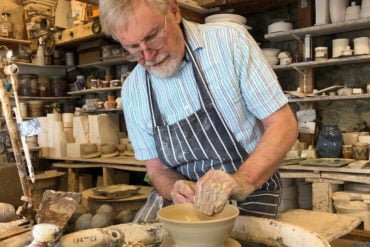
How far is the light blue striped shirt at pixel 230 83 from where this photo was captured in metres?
1.33

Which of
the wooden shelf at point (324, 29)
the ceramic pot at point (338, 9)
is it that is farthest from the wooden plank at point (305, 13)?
the ceramic pot at point (338, 9)

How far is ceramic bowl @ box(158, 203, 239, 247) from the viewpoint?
98 cm

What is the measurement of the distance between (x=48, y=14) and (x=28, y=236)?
4.47 metres

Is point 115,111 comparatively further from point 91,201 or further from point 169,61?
point 169,61

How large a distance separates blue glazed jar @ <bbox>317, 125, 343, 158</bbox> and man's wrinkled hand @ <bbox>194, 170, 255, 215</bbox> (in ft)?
7.10

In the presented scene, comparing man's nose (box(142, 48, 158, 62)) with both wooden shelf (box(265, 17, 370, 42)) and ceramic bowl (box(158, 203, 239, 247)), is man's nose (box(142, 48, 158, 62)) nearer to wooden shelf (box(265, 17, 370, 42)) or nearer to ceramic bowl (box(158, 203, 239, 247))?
ceramic bowl (box(158, 203, 239, 247))

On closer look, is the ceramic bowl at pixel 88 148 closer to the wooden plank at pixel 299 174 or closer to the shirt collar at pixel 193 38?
the wooden plank at pixel 299 174

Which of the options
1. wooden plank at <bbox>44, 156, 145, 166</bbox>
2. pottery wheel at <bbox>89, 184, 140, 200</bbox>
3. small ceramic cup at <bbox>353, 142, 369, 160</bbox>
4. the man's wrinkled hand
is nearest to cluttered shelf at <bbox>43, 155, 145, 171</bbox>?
wooden plank at <bbox>44, 156, 145, 166</bbox>

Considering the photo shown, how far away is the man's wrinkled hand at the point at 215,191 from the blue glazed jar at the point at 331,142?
2163mm

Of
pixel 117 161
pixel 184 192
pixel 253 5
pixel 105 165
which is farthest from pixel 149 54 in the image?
pixel 105 165

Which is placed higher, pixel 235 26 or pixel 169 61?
pixel 235 26

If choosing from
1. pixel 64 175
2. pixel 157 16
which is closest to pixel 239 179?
pixel 157 16

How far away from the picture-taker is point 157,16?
1.20 m

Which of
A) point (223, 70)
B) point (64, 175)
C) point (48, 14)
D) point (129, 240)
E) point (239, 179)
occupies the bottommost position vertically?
point (64, 175)
